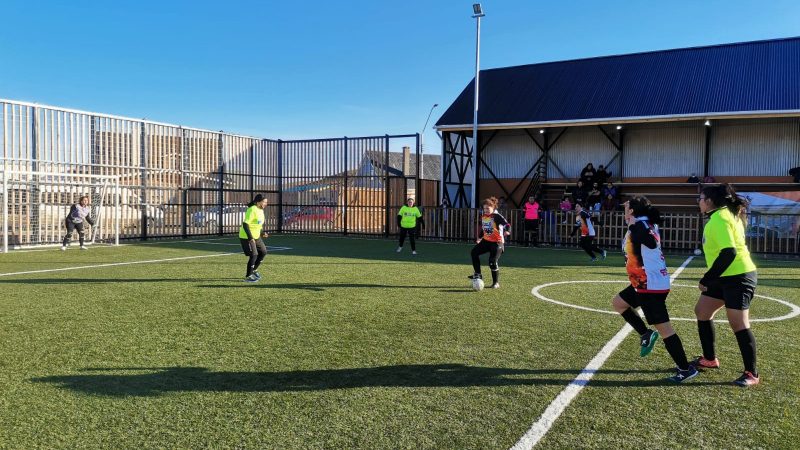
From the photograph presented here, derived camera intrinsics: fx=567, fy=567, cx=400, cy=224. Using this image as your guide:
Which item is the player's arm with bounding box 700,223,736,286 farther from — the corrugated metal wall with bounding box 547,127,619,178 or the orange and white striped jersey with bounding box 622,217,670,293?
the corrugated metal wall with bounding box 547,127,619,178

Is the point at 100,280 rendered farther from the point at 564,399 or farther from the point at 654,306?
the point at 654,306

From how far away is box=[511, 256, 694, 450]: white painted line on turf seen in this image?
4.05 meters

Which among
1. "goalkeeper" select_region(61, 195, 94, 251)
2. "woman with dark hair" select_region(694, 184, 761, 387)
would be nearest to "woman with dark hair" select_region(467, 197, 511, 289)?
"woman with dark hair" select_region(694, 184, 761, 387)

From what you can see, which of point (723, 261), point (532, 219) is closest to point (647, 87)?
point (532, 219)

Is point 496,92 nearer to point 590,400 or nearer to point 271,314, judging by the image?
point 271,314

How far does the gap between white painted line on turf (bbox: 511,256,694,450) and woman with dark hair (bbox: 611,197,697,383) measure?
53cm

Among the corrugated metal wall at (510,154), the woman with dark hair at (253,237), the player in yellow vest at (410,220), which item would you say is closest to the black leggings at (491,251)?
the woman with dark hair at (253,237)

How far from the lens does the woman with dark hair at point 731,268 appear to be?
5.21 metres

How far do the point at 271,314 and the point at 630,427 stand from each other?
5.25m

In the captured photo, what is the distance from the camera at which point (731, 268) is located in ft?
17.4

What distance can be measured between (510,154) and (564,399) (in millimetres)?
24627

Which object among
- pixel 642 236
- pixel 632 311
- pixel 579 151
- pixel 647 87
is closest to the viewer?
pixel 642 236

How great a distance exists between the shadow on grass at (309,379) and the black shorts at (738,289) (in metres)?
0.77

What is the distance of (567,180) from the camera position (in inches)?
1044
